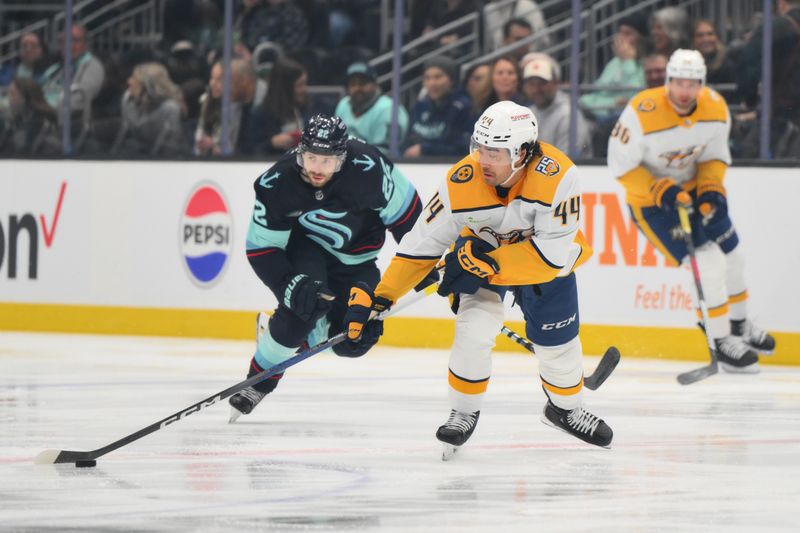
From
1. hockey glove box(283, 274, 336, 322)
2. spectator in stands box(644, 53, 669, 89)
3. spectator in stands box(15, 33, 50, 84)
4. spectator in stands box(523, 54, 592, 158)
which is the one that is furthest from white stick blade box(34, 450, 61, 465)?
spectator in stands box(15, 33, 50, 84)

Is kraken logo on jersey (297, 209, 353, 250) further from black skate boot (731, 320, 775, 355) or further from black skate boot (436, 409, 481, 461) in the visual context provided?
black skate boot (731, 320, 775, 355)

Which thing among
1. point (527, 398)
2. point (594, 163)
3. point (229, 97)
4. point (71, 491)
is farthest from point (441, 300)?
point (71, 491)

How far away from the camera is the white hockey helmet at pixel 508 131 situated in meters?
4.85

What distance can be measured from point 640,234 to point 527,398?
238cm

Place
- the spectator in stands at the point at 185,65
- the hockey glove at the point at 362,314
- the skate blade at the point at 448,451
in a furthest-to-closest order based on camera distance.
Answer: the spectator in stands at the point at 185,65, the hockey glove at the point at 362,314, the skate blade at the point at 448,451

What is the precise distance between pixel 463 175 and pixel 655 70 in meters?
4.37

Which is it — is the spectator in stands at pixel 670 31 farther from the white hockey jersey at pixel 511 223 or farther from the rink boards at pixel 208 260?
the white hockey jersey at pixel 511 223

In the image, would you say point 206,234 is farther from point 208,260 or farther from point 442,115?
point 442,115

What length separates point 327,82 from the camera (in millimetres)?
10109

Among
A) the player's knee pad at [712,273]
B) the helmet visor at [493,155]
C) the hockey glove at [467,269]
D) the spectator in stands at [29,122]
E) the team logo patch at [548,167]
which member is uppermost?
the spectator in stands at [29,122]

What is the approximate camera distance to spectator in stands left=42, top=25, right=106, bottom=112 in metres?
10.5

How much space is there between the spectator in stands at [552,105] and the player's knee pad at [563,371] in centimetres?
416

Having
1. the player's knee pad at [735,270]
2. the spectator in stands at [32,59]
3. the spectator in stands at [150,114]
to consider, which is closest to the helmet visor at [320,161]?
the player's knee pad at [735,270]

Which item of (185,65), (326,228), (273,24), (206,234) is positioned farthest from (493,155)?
(185,65)
